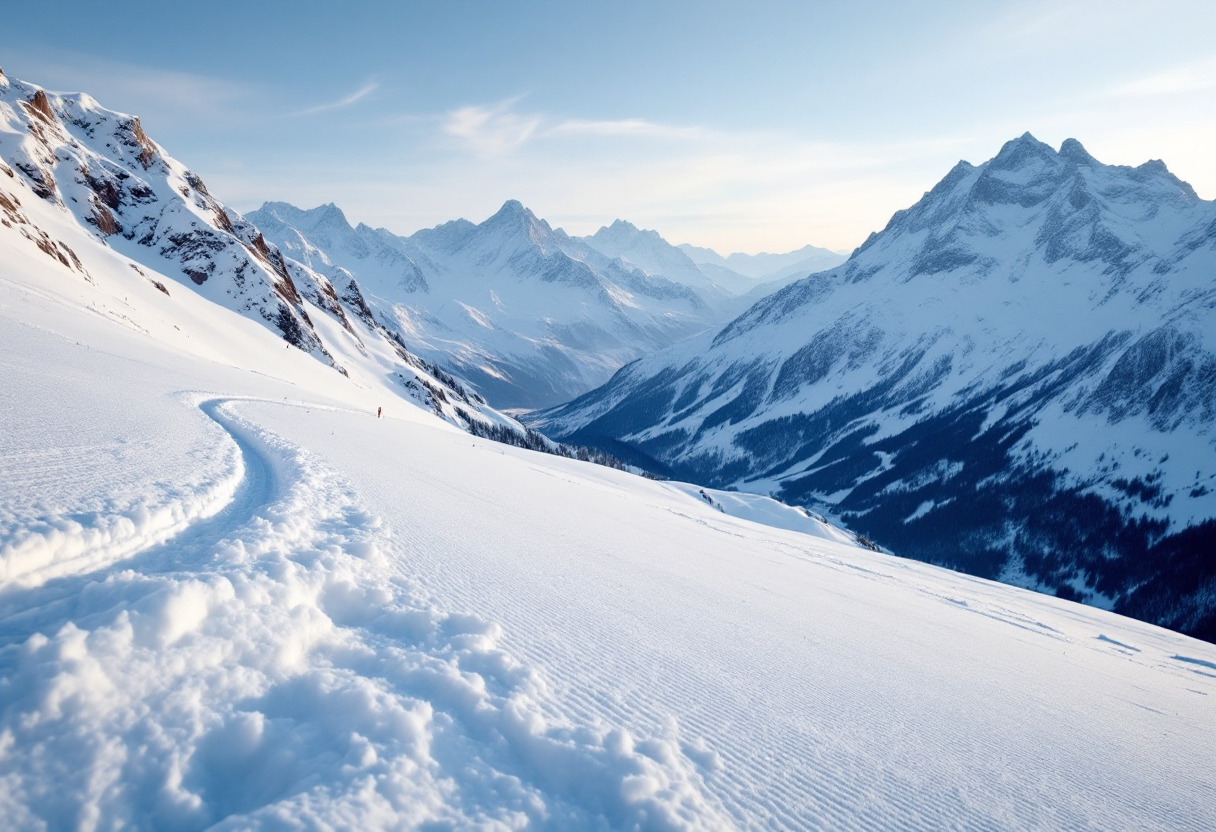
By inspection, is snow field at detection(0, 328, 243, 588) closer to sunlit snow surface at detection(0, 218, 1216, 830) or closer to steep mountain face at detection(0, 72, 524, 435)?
sunlit snow surface at detection(0, 218, 1216, 830)

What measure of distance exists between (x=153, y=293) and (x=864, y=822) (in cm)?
8646

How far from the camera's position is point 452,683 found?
5.13 m

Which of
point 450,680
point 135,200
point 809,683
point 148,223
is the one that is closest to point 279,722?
point 450,680

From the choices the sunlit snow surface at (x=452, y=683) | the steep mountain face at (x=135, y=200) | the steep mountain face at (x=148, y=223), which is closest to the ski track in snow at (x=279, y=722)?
the sunlit snow surface at (x=452, y=683)

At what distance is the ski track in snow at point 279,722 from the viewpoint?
3.48 m

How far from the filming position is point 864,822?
468 centimetres

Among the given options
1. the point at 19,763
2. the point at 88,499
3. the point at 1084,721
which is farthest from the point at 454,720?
the point at 1084,721

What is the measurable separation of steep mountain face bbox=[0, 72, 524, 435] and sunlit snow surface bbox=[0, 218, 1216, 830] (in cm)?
7002

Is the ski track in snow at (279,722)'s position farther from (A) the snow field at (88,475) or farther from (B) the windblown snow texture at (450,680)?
(A) the snow field at (88,475)

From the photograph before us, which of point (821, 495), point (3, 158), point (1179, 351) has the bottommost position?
point (821, 495)

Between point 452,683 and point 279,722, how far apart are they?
1408 millimetres

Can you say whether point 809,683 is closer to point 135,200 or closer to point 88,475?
point 88,475

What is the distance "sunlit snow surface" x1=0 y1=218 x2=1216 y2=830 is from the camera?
379 centimetres

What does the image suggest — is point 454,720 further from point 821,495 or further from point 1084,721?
point 821,495
